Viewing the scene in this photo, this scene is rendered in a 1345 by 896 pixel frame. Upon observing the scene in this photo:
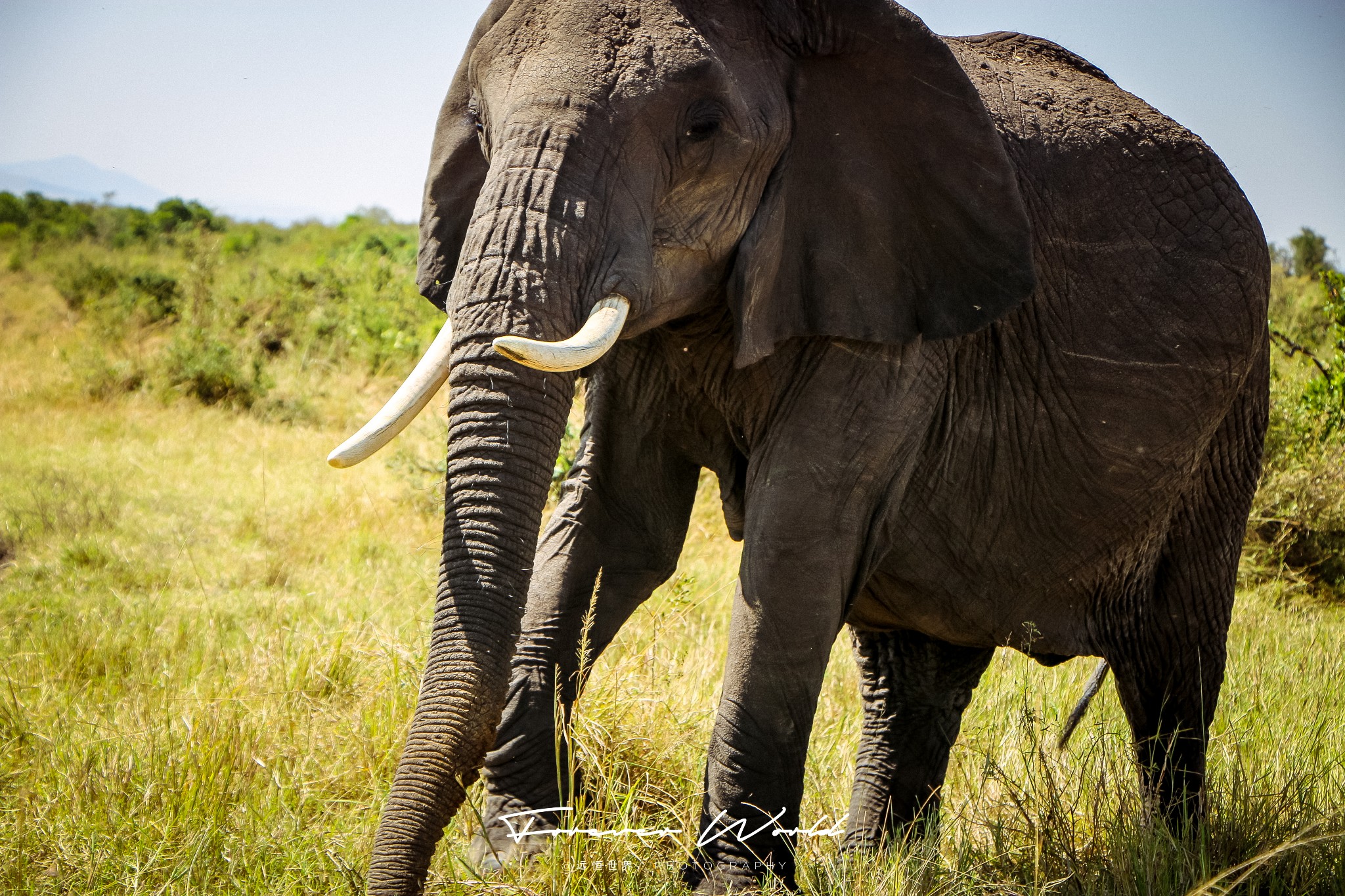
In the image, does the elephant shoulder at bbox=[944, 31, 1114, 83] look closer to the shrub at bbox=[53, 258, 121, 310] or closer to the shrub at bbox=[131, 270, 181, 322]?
the shrub at bbox=[131, 270, 181, 322]

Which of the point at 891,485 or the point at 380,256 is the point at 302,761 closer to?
the point at 891,485

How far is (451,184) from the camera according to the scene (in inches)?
124

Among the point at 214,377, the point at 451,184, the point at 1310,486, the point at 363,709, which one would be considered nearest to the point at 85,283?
the point at 214,377

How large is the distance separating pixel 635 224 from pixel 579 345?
0.35m

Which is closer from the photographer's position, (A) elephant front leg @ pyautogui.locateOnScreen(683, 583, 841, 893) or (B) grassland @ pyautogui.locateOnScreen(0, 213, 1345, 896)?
(A) elephant front leg @ pyautogui.locateOnScreen(683, 583, 841, 893)

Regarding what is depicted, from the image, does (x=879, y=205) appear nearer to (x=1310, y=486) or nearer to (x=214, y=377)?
(x=1310, y=486)

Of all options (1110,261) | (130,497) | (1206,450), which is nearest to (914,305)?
(1110,261)

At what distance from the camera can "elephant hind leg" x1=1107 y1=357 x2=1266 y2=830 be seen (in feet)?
12.9

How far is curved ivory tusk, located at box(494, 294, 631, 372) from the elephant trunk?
6 centimetres

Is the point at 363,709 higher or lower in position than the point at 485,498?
lower

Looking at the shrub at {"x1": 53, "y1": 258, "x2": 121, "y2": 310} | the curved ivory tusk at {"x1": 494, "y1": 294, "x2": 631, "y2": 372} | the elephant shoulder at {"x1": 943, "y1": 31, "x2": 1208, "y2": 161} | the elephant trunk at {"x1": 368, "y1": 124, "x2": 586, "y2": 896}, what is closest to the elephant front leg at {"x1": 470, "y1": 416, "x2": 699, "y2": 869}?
the elephant trunk at {"x1": 368, "y1": 124, "x2": 586, "y2": 896}

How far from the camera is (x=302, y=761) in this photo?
3586 mm

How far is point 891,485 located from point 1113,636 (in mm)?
1237

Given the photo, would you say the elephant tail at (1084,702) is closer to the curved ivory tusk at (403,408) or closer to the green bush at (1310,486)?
the curved ivory tusk at (403,408)
